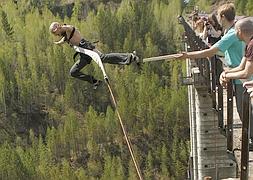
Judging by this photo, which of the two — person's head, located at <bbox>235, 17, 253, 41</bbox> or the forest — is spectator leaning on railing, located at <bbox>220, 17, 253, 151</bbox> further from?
the forest

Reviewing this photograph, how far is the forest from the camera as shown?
29.7m

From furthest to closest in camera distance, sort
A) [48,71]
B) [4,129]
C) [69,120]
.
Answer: [48,71], [4,129], [69,120]

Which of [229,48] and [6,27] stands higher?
[229,48]

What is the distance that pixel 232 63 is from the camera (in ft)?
15.3

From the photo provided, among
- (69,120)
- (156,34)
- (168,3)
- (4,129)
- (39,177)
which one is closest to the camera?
(39,177)

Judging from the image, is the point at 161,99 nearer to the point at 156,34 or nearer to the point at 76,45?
the point at 156,34

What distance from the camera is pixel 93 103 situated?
38.0 m

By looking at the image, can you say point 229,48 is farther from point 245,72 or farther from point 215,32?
point 215,32

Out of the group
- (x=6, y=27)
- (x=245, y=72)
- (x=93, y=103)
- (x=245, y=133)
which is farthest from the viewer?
(x=6, y=27)

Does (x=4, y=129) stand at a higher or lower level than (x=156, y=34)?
lower

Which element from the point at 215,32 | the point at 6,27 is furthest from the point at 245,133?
the point at 6,27

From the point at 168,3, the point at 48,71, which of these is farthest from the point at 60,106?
the point at 168,3

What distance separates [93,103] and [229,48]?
110 feet

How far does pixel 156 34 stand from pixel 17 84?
13.3 m
